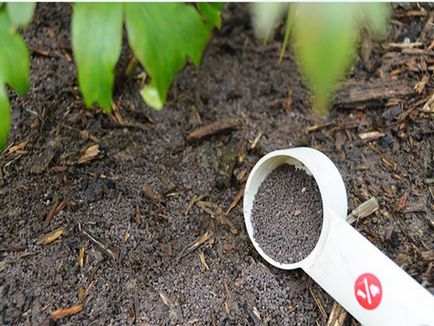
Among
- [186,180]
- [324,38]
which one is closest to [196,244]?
[186,180]

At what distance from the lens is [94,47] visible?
77 cm

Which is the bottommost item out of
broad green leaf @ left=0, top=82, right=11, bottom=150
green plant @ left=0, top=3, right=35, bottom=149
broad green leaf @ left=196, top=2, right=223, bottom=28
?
broad green leaf @ left=0, top=82, right=11, bottom=150

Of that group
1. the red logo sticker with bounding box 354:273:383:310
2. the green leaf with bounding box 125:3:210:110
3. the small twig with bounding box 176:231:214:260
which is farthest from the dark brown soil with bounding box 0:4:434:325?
the green leaf with bounding box 125:3:210:110

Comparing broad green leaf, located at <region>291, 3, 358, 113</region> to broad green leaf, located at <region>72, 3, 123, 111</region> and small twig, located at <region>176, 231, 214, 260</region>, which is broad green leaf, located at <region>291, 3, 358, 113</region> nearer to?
broad green leaf, located at <region>72, 3, 123, 111</region>

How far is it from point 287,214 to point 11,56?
58 cm

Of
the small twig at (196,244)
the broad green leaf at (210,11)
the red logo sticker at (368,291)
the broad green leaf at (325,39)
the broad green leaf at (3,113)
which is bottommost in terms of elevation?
the small twig at (196,244)

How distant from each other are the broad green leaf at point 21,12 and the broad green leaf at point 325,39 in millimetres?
397

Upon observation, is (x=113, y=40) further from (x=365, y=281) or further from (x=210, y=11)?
(x=365, y=281)

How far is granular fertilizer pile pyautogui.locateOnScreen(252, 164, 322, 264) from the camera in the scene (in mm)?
1095

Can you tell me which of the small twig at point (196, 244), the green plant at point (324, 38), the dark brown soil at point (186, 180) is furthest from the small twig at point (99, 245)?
the green plant at point (324, 38)

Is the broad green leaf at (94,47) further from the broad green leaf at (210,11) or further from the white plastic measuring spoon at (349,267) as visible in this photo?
the white plastic measuring spoon at (349,267)

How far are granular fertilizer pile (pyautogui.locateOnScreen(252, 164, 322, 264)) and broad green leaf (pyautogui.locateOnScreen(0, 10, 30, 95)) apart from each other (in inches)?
20.5

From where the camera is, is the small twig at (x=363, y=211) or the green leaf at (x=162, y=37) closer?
the green leaf at (x=162, y=37)

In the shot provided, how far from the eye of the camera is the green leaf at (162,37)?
0.79 meters
